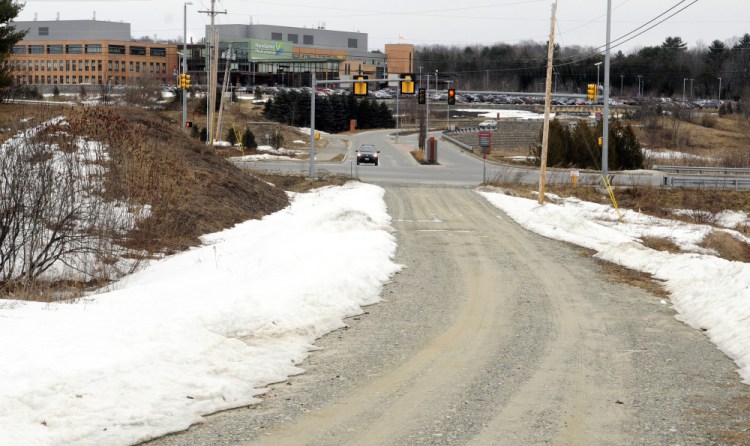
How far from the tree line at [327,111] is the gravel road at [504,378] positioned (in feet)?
293

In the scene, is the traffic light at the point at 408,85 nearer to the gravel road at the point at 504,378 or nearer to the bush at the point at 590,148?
the bush at the point at 590,148

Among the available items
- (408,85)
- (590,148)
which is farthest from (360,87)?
(590,148)

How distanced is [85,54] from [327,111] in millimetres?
59353

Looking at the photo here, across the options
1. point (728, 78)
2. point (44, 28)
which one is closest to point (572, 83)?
point (728, 78)

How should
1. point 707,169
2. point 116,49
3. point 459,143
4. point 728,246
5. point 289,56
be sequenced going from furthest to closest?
point 289,56 < point 116,49 < point 459,143 < point 707,169 < point 728,246

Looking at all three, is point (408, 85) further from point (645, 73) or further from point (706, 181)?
point (645, 73)

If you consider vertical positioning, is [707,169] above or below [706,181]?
above

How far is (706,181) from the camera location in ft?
149

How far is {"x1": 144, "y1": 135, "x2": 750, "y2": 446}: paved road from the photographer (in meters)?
8.07

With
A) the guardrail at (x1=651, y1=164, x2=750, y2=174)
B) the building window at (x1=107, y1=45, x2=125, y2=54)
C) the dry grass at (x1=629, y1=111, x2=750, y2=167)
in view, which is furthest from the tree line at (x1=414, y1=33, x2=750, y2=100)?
the guardrail at (x1=651, y1=164, x2=750, y2=174)

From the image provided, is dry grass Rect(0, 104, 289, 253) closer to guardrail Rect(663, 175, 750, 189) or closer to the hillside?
the hillside

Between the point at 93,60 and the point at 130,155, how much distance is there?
12623 centimetres

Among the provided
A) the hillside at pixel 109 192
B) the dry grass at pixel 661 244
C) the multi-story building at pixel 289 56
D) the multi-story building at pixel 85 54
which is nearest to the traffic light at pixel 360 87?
the hillside at pixel 109 192

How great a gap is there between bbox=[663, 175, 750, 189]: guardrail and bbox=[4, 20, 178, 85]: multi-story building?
115 metres
